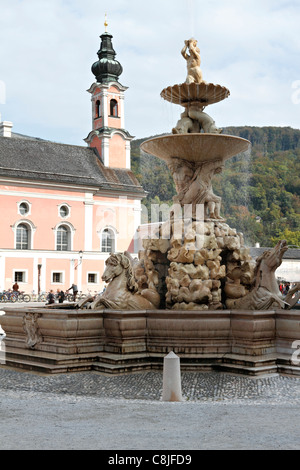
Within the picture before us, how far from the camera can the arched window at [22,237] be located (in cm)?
4925

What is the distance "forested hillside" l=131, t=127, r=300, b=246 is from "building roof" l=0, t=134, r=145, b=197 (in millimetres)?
3457

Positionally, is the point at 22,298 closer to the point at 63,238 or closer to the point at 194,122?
the point at 63,238

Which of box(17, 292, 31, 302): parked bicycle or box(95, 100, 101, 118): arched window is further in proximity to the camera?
box(95, 100, 101, 118): arched window

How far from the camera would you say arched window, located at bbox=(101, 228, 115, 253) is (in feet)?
176

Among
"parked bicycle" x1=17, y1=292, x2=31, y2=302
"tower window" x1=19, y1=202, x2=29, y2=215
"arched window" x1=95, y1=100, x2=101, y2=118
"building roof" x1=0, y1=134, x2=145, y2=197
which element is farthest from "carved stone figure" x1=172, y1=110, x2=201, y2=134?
"arched window" x1=95, y1=100, x2=101, y2=118

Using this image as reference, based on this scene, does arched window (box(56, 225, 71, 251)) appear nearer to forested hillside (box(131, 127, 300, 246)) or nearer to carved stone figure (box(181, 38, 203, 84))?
forested hillside (box(131, 127, 300, 246))

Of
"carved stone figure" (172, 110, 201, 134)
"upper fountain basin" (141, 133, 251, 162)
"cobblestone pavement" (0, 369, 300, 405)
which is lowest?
"cobblestone pavement" (0, 369, 300, 405)

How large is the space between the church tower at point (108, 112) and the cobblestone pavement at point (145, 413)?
163 ft

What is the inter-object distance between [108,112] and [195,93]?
47.1 m

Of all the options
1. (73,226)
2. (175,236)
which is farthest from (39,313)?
(73,226)

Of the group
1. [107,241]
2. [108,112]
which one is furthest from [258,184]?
[108,112]
